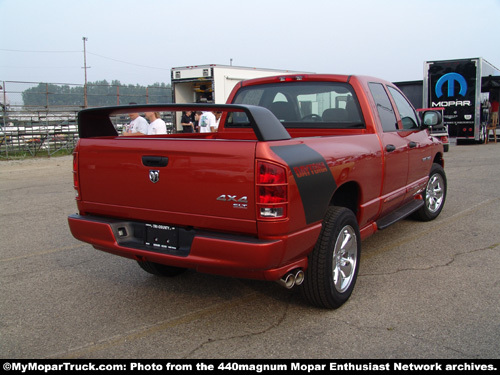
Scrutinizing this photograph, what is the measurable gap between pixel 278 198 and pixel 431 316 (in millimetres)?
1612

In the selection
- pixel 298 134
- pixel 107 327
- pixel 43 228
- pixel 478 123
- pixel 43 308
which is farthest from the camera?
pixel 478 123

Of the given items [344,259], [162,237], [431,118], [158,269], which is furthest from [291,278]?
[431,118]

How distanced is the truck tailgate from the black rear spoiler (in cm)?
15

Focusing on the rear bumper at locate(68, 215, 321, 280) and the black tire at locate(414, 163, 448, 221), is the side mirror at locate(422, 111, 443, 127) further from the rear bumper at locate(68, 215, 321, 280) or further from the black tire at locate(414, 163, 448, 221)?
the rear bumper at locate(68, 215, 321, 280)

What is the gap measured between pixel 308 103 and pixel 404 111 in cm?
145

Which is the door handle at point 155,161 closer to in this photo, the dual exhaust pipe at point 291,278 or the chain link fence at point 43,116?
the dual exhaust pipe at point 291,278

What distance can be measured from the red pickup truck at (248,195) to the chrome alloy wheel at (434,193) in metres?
2.04

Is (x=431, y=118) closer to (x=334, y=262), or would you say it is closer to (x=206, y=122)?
(x=334, y=262)

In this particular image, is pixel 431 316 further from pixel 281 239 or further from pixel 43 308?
pixel 43 308

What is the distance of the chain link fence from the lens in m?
18.3

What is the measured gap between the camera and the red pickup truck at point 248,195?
9.73 feet

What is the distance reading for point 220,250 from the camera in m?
→ 3.02
